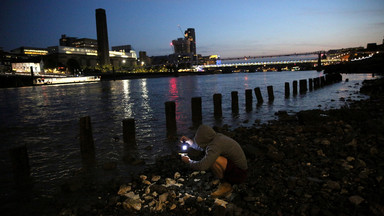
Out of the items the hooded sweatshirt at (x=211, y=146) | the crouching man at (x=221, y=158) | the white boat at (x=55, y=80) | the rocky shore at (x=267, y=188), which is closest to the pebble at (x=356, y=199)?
the rocky shore at (x=267, y=188)

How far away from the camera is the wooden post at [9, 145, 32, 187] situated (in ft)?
22.7

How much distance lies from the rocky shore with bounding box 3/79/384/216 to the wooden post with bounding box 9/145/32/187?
1375 mm

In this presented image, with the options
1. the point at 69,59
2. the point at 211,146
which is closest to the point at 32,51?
the point at 69,59

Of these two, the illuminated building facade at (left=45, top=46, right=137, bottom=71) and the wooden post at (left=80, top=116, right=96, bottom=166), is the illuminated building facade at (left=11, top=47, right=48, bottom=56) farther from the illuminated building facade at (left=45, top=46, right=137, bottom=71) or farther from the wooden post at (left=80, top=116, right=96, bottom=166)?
the wooden post at (left=80, top=116, right=96, bottom=166)

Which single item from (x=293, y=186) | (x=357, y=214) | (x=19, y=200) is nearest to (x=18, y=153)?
(x=19, y=200)

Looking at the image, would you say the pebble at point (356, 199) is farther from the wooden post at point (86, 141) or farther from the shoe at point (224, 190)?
the wooden post at point (86, 141)

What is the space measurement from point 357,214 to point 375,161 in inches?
103

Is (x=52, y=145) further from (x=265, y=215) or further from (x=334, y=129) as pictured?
(x=334, y=129)

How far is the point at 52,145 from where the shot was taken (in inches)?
420

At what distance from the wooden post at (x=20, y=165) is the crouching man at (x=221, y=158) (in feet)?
17.0

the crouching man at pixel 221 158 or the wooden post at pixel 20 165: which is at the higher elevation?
the crouching man at pixel 221 158

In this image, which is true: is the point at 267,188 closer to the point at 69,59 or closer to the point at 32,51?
the point at 69,59

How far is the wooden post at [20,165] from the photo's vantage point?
22.7 feet

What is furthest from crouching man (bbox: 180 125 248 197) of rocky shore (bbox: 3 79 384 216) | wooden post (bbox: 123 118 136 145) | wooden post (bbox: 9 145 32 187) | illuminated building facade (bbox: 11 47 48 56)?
illuminated building facade (bbox: 11 47 48 56)
